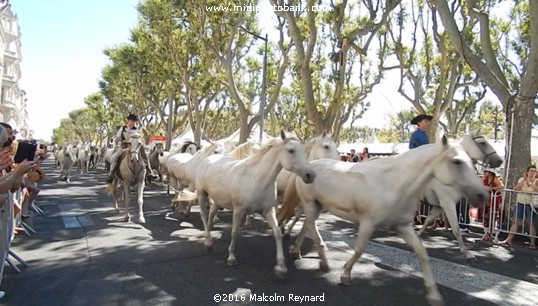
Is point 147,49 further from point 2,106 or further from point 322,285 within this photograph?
point 2,106

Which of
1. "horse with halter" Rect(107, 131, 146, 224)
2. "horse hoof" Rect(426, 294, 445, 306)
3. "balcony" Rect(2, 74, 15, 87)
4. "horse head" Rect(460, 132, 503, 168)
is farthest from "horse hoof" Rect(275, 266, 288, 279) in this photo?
"balcony" Rect(2, 74, 15, 87)

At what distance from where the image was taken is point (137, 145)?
31.4ft

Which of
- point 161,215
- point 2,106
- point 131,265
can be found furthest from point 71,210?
point 2,106

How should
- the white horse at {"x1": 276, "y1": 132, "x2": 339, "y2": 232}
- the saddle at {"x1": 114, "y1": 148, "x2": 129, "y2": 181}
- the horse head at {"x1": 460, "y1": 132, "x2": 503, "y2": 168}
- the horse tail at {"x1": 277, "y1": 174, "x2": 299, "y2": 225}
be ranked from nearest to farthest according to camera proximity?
the horse head at {"x1": 460, "y1": 132, "x2": 503, "y2": 168}
the horse tail at {"x1": 277, "y1": 174, "x2": 299, "y2": 225}
the white horse at {"x1": 276, "y1": 132, "x2": 339, "y2": 232}
the saddle at {"x1": 114, "y1": 148, "x2": 129, "y2": 181}

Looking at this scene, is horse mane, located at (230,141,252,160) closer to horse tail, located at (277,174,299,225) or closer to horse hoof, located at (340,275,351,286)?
horse tail, located at (277,174,299,225)

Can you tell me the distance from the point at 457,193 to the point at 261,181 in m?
3.69

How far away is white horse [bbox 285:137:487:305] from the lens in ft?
14.0

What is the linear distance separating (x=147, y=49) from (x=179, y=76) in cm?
377

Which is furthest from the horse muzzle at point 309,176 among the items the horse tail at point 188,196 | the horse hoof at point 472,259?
the horse tail at point 188,196

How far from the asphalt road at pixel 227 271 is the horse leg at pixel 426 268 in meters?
0.33

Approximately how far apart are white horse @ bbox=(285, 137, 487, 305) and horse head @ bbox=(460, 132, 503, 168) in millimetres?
2240

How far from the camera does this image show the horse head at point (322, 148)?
709 cm

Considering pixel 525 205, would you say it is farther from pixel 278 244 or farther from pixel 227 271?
pixel 227 271

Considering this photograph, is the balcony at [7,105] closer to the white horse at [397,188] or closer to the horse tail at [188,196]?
the horse tail at [188,196]
